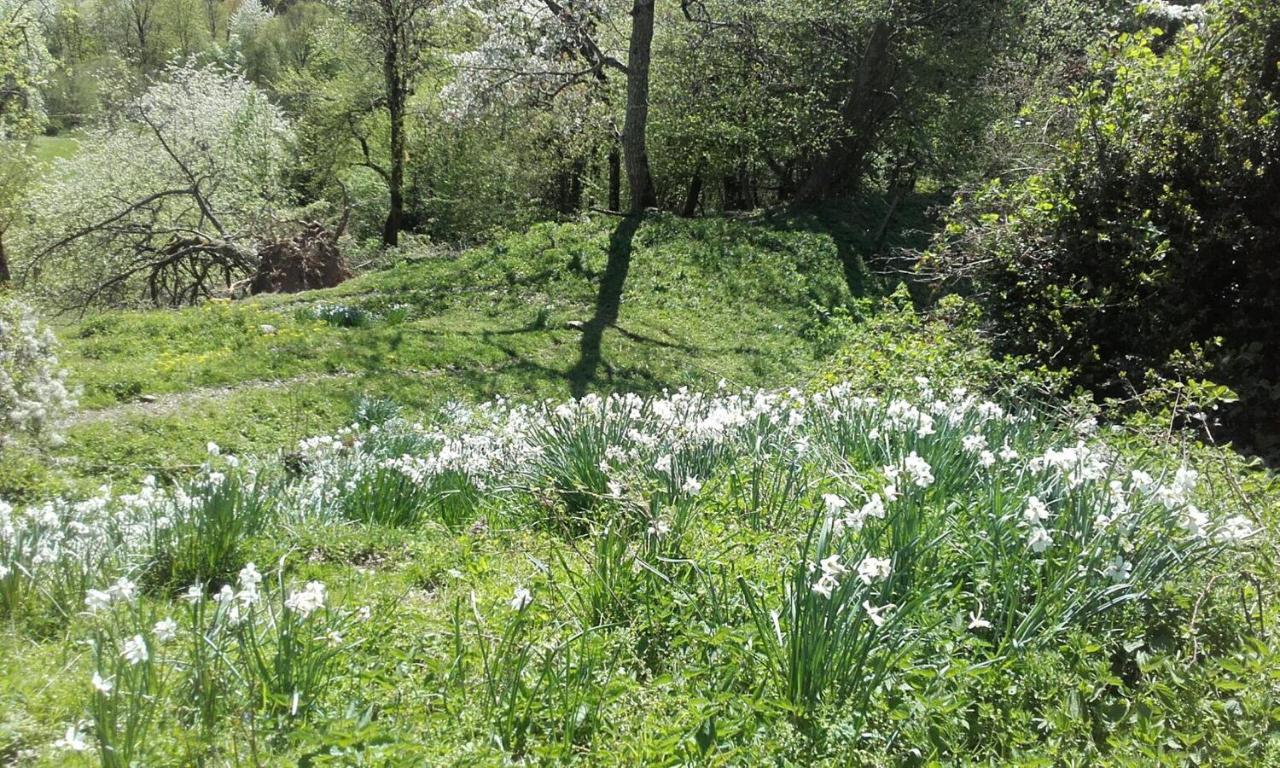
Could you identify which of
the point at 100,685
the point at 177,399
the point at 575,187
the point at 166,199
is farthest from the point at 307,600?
the point at 575,187

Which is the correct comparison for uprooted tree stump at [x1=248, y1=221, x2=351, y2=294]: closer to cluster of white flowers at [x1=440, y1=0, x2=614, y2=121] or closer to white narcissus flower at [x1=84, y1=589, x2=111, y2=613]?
cluster of white flowers at [x1=440, y1=0, x2=614, y2=121]

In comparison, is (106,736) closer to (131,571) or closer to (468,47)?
(131,571)

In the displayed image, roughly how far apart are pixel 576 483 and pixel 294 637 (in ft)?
7.04

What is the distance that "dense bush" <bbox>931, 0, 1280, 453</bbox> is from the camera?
650 centimetres

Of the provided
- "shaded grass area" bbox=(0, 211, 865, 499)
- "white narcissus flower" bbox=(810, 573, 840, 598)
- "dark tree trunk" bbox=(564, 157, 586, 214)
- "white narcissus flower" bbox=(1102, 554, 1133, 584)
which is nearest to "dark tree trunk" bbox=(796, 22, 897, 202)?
"shaded grass area" bbox=(0, 211, 865, 499)

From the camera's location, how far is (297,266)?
16625mm

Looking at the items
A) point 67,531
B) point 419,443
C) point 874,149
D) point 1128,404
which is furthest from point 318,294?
point 874,149

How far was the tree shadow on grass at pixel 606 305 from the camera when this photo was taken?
11.5 m

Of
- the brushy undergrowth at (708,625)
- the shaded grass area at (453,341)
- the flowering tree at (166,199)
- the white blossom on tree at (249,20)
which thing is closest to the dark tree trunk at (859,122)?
the shaded grass area at (453,341)

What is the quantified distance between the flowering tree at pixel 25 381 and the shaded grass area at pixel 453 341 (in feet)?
1.01

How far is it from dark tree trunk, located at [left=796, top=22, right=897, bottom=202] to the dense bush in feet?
39.3

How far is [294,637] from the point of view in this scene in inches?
101

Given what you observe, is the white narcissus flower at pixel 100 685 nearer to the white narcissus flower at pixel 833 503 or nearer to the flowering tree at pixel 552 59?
the white narcissus flower at pixel 833 503

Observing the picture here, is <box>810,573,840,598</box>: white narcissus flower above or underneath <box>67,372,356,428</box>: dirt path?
above
